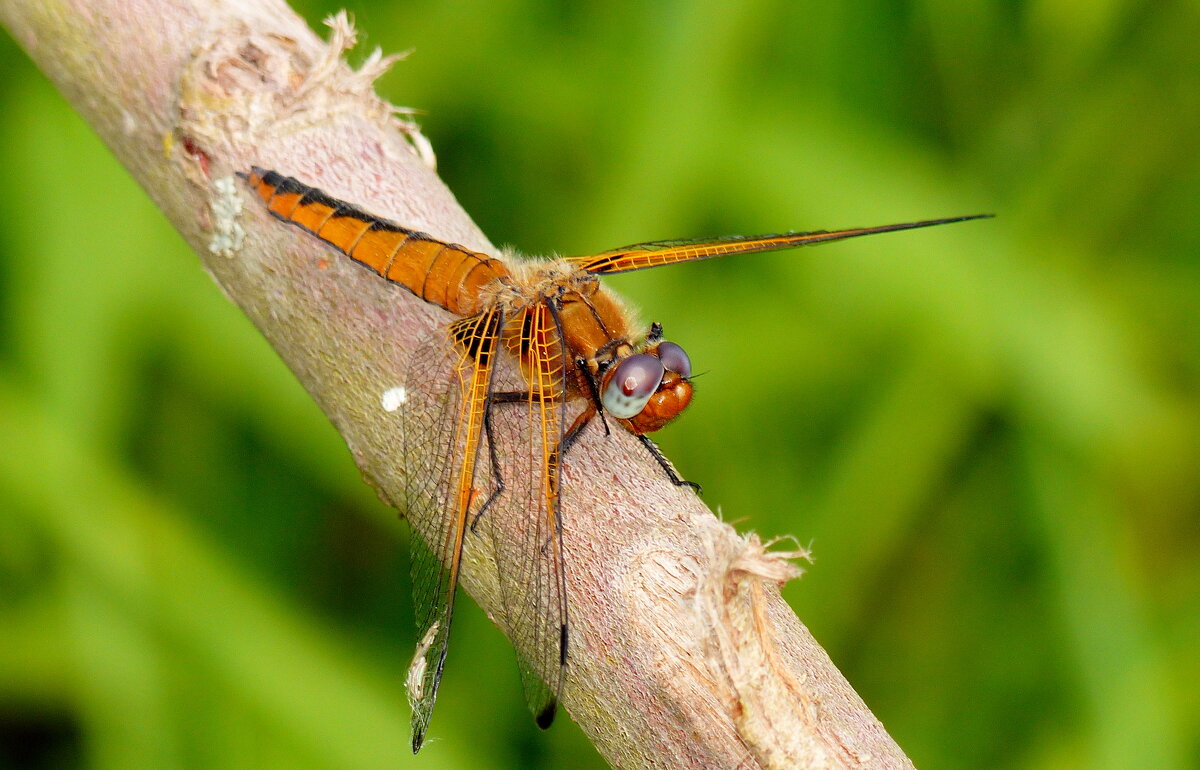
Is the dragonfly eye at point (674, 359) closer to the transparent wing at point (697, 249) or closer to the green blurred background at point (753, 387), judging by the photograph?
the transparent wing at point (697, 249)

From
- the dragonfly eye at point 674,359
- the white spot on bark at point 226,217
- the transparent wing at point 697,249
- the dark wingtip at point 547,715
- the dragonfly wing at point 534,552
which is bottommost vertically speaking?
the dark wingtip at point 547,715

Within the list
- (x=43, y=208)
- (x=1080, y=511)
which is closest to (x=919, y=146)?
(x=1080, y=511)

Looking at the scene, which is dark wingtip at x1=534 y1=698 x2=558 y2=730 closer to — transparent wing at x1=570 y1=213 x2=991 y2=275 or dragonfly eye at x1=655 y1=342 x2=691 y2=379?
dragonfly eye at x1=655 y1=342 x2=691 y2=379

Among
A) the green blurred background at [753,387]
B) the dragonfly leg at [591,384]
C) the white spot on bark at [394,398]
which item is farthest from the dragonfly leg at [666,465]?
the green blurred background at [753,387]

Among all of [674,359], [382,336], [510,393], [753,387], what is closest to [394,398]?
[382,336]

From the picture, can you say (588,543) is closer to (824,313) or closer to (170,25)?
(170,25)
